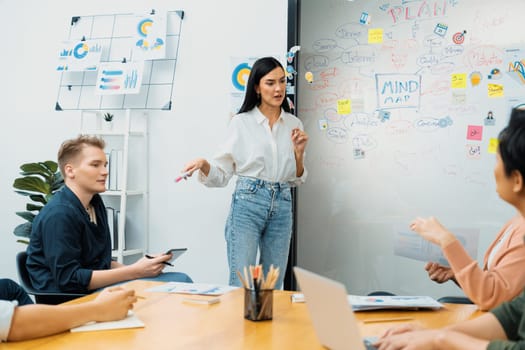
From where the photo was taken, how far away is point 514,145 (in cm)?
146

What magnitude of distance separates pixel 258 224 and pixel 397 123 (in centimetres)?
111

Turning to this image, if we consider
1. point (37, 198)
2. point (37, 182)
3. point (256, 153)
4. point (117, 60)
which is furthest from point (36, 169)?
point (256, 153)

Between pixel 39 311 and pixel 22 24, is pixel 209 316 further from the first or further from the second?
pixel 22 24

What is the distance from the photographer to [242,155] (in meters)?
3.12

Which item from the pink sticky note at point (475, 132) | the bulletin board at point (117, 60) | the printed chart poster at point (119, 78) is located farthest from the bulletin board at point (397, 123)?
the printed chart poster at point (119, 78)

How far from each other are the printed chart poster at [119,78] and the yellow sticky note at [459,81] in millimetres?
1896

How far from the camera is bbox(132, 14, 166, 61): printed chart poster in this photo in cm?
397

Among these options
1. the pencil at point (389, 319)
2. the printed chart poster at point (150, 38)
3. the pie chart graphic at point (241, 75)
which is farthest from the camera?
the printed chart poster at point (150, 38)

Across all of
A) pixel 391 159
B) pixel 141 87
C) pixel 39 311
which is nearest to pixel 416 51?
pixel 391 159

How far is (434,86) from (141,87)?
186cm

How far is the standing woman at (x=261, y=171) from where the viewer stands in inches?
119

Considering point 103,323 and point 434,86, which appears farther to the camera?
point 434,86

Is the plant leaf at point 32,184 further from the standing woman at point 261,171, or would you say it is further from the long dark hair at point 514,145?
the long dark hair at point 514,145

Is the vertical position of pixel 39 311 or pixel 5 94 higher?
pixel 5 94
